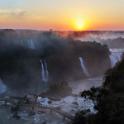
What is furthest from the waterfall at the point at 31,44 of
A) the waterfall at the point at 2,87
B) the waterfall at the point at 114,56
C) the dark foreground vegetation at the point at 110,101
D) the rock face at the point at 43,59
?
the dark foreground vegetation at the point at 110,101

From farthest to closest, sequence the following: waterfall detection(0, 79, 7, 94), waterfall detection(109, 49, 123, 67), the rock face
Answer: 1. waterfall detection(109, 49, 123, 67)
2. the rock face
3. waterfall detection(0, 79, 7, 94)

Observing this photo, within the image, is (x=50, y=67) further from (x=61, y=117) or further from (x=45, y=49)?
(x=61, y=117)

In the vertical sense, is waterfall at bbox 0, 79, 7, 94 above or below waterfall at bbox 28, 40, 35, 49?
below

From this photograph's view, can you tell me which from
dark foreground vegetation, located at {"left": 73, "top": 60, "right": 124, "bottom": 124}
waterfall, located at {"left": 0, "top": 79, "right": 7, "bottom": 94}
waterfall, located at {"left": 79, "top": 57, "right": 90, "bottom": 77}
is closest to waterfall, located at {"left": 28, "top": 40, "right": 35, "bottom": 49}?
waterfall, located at {"left": 79, "top": 57, "right": 90, "bottom": 77}

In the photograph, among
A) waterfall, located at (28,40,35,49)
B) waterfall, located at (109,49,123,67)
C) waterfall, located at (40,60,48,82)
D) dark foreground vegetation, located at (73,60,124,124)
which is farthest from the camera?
waterfall, located at (109,49,123,67)

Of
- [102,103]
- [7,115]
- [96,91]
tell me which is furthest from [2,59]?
[102,103]

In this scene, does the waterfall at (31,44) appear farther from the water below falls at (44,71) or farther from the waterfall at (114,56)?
the waterfall at (114,56)

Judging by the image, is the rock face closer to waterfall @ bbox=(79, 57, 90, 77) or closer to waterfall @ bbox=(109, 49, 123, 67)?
waterfall @ bbox=(79, 57, 90, 77)
